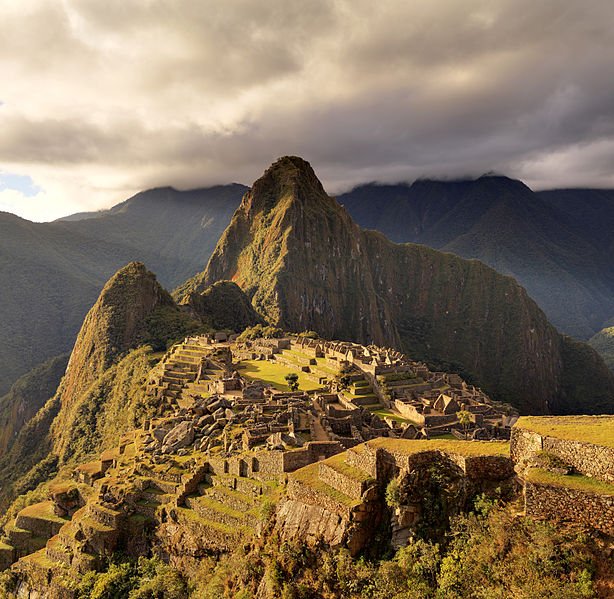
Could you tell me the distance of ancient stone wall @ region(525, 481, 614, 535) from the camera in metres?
12.3

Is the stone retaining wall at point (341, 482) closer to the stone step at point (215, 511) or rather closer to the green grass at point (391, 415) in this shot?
the stone step at point (215, 511)

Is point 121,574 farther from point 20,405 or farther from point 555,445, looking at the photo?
point 20,405

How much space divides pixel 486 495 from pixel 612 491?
3190 mm

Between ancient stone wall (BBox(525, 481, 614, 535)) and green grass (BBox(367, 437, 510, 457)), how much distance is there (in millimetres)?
2001

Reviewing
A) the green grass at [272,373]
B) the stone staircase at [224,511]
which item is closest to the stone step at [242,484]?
the stone staircase at [224,511]

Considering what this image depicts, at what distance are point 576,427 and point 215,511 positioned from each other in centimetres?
1445

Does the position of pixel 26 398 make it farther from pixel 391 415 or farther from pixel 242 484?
pixel 242 484

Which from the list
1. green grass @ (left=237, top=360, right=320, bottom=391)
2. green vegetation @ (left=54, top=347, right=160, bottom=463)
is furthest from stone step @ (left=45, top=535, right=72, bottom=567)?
green vegetation @ (left=54, top=347, right=160, bottom=463)

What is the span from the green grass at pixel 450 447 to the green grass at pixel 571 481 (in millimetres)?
1603

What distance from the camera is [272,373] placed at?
2373 inches

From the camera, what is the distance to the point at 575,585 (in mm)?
11859

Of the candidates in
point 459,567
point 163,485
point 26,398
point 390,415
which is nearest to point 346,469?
point 459,567

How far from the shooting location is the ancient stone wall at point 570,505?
12305 millimetres

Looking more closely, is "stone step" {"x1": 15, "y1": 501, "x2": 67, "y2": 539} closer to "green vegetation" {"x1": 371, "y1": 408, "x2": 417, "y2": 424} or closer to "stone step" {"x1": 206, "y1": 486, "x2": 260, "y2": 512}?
"stone step" {"x1": 206, "y1": 486, "x2": 260, "y2": 512}
